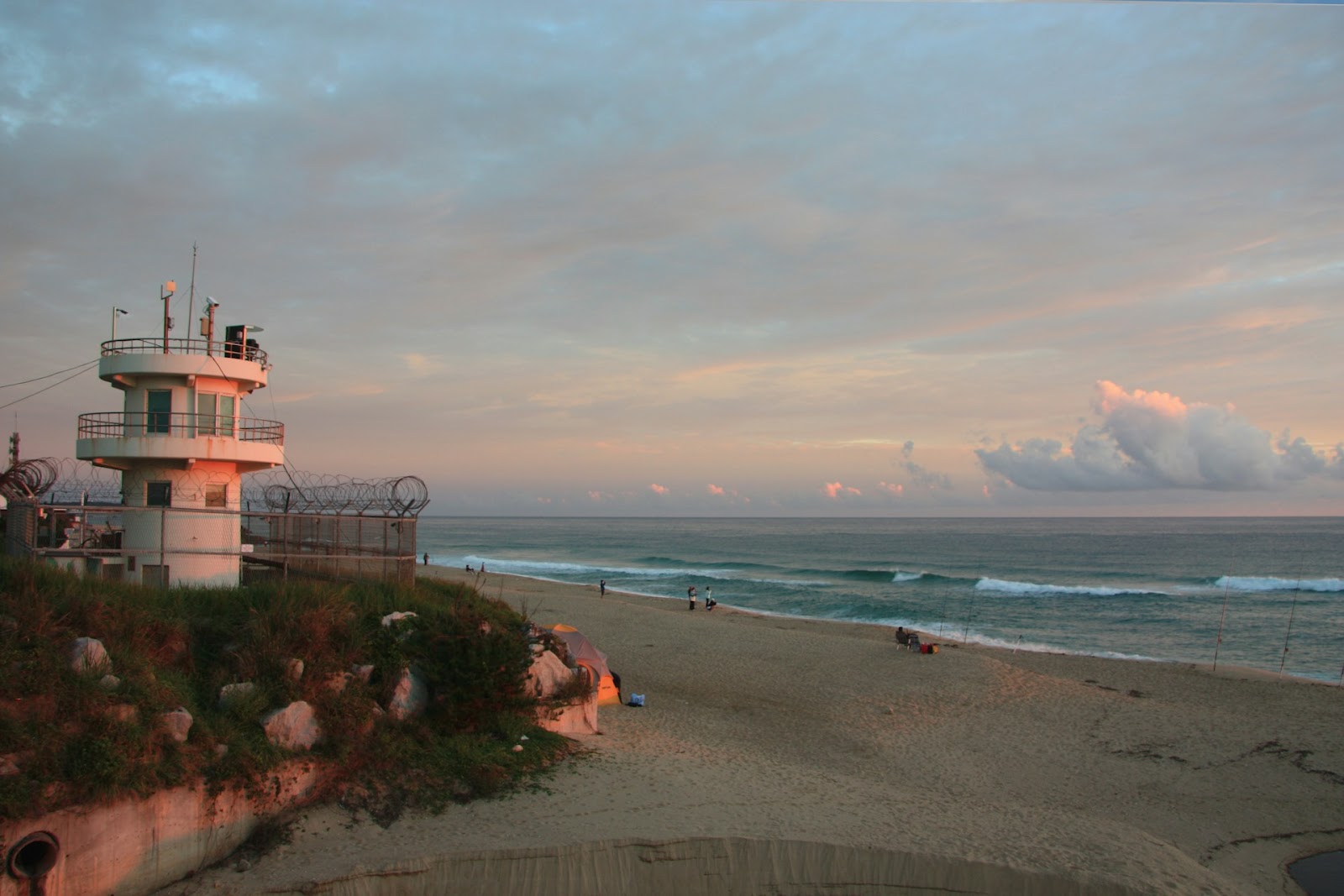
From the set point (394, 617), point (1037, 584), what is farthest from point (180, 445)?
point (1037, 584)

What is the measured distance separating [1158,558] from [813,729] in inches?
2821

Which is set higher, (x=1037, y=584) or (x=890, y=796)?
(x=890, y=796)

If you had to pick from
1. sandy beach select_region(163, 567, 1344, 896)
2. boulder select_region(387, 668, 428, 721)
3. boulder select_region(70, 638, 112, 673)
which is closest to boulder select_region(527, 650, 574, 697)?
sandy beach select_region(163, 567, 1344, 896)

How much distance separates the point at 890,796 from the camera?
1149cm

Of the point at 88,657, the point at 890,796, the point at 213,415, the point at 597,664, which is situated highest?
the point at 213,415

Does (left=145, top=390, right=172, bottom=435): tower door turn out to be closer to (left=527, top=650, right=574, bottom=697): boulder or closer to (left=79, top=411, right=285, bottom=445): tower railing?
(left=79, top=411, right=285, bottom=445): tower railing

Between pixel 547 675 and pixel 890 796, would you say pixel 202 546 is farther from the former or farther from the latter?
A: pixel 890 796

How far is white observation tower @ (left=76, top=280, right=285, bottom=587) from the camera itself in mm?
14906

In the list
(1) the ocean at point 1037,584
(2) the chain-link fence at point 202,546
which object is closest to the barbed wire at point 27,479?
(2) the chain-link fence at point 202,546

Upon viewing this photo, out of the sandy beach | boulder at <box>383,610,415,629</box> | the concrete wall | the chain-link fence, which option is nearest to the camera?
the concrete wall

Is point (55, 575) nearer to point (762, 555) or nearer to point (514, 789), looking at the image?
point (514, 789)

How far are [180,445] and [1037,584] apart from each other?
4951 cm

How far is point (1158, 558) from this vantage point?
7481cm

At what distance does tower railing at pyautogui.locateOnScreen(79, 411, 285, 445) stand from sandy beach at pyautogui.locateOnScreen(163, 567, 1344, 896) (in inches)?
347
